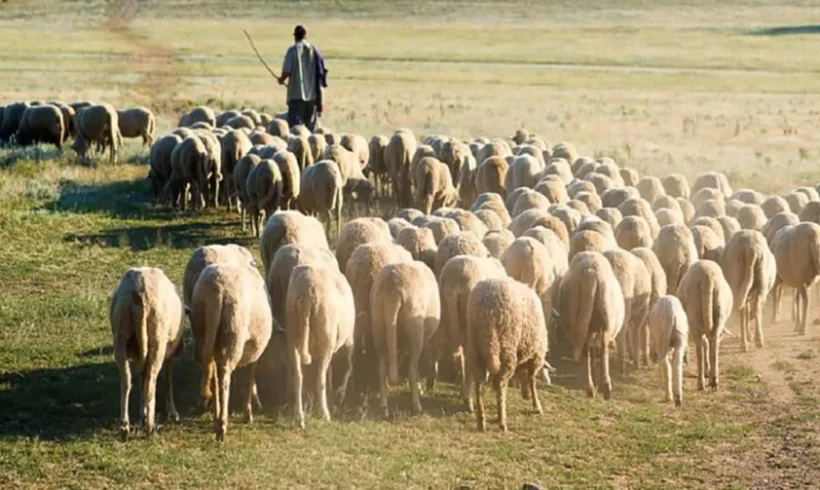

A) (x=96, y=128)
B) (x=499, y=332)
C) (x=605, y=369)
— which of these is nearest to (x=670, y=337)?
(x=605, y=369)

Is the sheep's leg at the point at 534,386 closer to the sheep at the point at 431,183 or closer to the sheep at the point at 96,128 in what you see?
the sheep at the point at 431,183

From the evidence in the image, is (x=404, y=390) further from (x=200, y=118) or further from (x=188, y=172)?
(x=200, y=118)

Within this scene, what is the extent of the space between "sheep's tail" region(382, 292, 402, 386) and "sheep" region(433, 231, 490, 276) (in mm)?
1878

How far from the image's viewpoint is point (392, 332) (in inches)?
443

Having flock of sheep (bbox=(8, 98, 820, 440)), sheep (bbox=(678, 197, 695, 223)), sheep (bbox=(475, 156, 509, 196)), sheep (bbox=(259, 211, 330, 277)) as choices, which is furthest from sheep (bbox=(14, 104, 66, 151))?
sheep (bbox=(259, 211, 330, 277))

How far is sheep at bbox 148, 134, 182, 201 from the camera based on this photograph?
73.9 ft

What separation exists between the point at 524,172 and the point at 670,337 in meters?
8.85

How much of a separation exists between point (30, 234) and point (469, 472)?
38.4ft

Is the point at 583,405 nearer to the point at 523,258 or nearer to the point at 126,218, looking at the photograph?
the point at 523,258

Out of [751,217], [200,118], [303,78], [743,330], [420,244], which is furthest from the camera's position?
[200,118]

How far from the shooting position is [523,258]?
12891 millimetres

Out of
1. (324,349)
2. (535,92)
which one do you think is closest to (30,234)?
(324,349)

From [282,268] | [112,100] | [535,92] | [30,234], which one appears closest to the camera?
[282,268]

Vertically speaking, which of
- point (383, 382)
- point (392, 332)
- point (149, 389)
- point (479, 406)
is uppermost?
point (392, 332)
